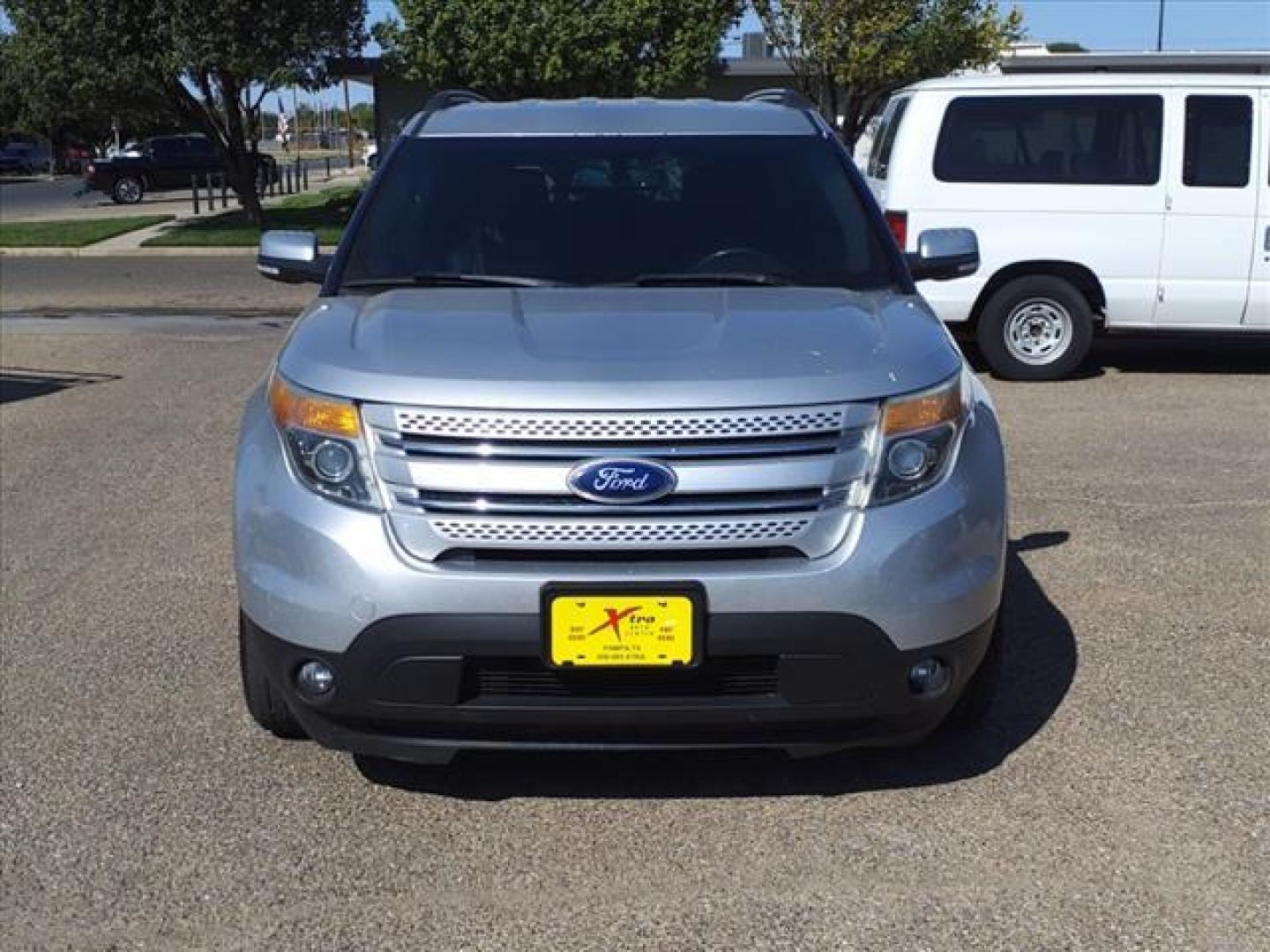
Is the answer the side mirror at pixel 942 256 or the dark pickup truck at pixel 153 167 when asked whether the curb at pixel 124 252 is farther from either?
the side mirror at pixel 942 256

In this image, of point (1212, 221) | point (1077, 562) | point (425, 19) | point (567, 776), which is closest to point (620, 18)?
point (425, 19)

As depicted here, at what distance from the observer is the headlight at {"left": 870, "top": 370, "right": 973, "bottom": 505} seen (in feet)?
11.1

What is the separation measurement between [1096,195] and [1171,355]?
7.65 feet

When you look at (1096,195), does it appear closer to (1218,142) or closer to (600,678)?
(1218,142)

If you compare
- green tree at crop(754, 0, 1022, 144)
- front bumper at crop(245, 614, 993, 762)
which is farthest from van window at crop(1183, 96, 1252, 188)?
green tree at crop(754, 0, 1022, 144)

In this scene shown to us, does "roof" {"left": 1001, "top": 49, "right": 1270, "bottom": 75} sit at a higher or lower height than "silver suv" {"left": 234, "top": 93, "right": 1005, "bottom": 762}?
higher

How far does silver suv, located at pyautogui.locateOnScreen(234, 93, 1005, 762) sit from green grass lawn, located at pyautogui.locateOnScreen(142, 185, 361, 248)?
644 inches

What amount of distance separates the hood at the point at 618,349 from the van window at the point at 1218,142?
6.59 metres

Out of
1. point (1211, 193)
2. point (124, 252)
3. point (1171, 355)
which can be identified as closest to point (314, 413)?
point (1211, 193)

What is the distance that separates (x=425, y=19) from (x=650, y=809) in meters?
25.3

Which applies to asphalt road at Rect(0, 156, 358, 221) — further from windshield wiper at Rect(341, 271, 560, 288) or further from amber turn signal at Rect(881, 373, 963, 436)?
amber turn signal at Rect(881, 373, 963, 436)

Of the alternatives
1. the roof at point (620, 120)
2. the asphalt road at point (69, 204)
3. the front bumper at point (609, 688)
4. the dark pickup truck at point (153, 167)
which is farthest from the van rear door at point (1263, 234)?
the dark pickup truck at point (153, 167)

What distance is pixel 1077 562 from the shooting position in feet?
19.2

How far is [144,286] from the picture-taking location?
1731cm
